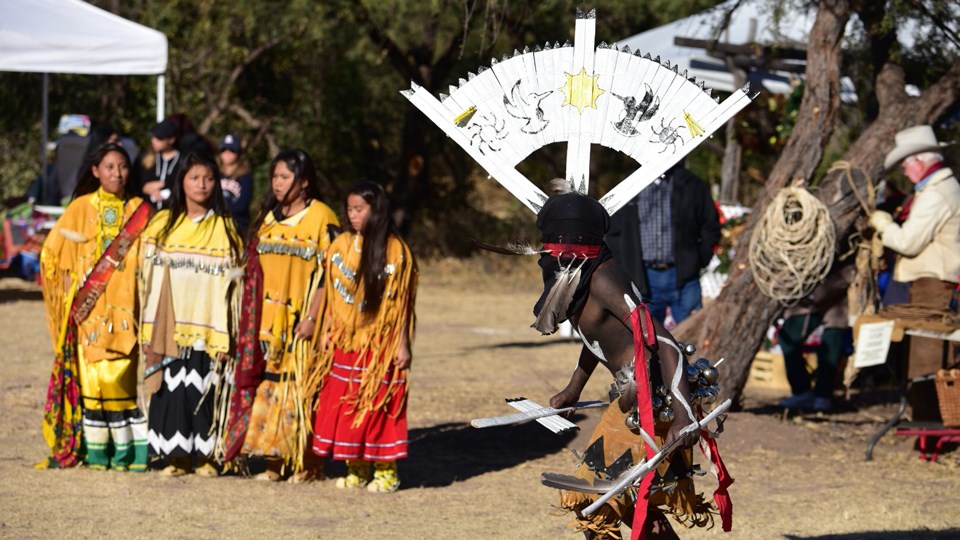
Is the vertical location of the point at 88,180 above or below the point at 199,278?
above

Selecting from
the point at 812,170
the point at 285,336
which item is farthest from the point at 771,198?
the point at 285,336

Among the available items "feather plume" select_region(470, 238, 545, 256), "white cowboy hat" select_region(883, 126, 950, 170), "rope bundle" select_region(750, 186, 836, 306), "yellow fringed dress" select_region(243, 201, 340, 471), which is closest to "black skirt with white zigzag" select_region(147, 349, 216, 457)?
"yellow fringed dress" select_region(243, 201, 340, 471)

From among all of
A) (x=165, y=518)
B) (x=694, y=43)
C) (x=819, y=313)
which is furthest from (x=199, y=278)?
(x=694, y=43)

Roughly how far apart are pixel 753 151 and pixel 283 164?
6.62 metres

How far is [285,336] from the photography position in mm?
6828

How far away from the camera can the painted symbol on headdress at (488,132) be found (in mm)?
4527

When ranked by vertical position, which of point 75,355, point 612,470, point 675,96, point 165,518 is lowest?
point 165,518

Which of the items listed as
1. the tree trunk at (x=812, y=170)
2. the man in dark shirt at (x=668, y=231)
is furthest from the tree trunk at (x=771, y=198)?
the man in dark shirt at (x=668, y=231)

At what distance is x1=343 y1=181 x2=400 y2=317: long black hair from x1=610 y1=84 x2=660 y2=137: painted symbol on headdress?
241 cm

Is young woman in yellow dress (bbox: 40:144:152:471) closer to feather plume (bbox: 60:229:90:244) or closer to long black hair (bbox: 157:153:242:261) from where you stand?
feather plume (bbox: 60:229:90:244)

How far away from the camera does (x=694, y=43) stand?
12305 millimetres

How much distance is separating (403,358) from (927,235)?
10.5ft

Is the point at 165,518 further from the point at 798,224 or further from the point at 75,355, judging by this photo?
the point at 798,224

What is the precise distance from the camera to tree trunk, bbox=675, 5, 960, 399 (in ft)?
27.2
